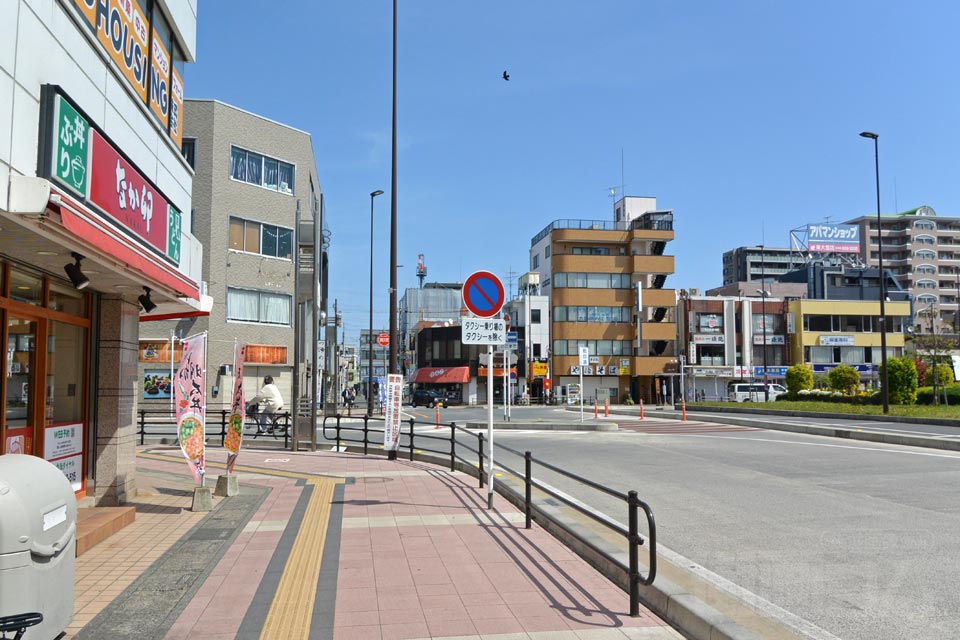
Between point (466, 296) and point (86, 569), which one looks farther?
point (466, 296)

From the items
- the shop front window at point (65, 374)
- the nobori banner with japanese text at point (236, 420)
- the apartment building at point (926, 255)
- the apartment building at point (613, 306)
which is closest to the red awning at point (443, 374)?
the apartment building at point (613, 306)

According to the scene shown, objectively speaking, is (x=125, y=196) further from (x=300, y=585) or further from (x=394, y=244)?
(x=394, y=244)

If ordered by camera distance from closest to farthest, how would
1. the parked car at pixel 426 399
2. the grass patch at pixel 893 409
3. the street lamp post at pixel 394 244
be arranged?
the street lamp post at pixel 394 244, the grass patch at pixel 893 409, the parked car at pixel 426 399

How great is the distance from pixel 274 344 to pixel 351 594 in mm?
32868

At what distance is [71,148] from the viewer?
21.8 ft

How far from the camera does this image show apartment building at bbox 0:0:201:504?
592 cm

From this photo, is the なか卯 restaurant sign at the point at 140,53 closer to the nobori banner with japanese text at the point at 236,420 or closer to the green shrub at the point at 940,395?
the nobori banner with japanese text at the point at 236,420

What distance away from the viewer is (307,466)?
1563 cm

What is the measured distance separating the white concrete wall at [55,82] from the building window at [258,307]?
26538mm

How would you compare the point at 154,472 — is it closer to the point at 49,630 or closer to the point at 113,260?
the point at 113,260

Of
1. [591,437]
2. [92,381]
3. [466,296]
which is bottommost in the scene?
[591,437]

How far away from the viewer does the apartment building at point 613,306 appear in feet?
219

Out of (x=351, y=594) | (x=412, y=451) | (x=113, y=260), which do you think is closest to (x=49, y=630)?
(x=351, y=594)

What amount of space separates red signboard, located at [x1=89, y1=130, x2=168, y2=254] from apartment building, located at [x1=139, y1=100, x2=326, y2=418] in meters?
24.4
